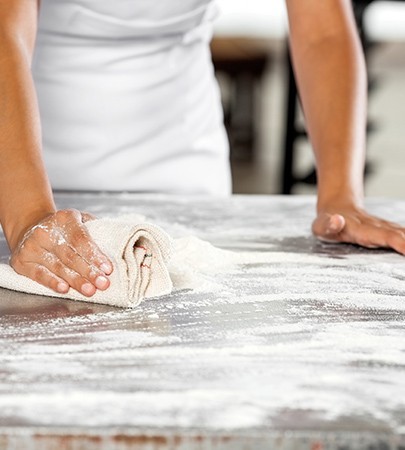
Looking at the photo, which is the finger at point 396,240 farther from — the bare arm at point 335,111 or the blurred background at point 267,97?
the blurred background at point 267,97

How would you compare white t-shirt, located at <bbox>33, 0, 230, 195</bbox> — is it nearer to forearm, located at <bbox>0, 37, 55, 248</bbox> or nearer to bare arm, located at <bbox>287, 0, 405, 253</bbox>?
bare arm, located at <bbox>287, 0, 405, 253</bbox>

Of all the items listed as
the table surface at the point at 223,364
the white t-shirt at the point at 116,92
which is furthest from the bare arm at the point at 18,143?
the white t-shirt at the point at 116,92

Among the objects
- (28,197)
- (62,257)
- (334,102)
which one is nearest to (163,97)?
(334,102)

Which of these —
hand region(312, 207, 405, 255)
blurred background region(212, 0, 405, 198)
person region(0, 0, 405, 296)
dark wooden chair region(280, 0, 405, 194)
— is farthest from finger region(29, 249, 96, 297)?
blurred background region(212, 0, 405, 198)

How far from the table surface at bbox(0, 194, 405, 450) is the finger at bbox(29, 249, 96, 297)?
20 mm

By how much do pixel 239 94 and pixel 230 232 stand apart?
21.4ft

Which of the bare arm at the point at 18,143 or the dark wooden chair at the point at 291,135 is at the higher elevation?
the bare arm at the point at 18,143

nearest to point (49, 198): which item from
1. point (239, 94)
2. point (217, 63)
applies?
point (217, 63)

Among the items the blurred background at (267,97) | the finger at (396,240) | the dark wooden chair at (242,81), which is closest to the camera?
A: the finger at (396,240)

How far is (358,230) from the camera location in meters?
1.29

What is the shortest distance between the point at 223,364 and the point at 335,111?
2.64 feet

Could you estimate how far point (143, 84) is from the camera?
66.6 inches

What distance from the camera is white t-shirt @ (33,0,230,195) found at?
163 cm

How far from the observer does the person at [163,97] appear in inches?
55.0
